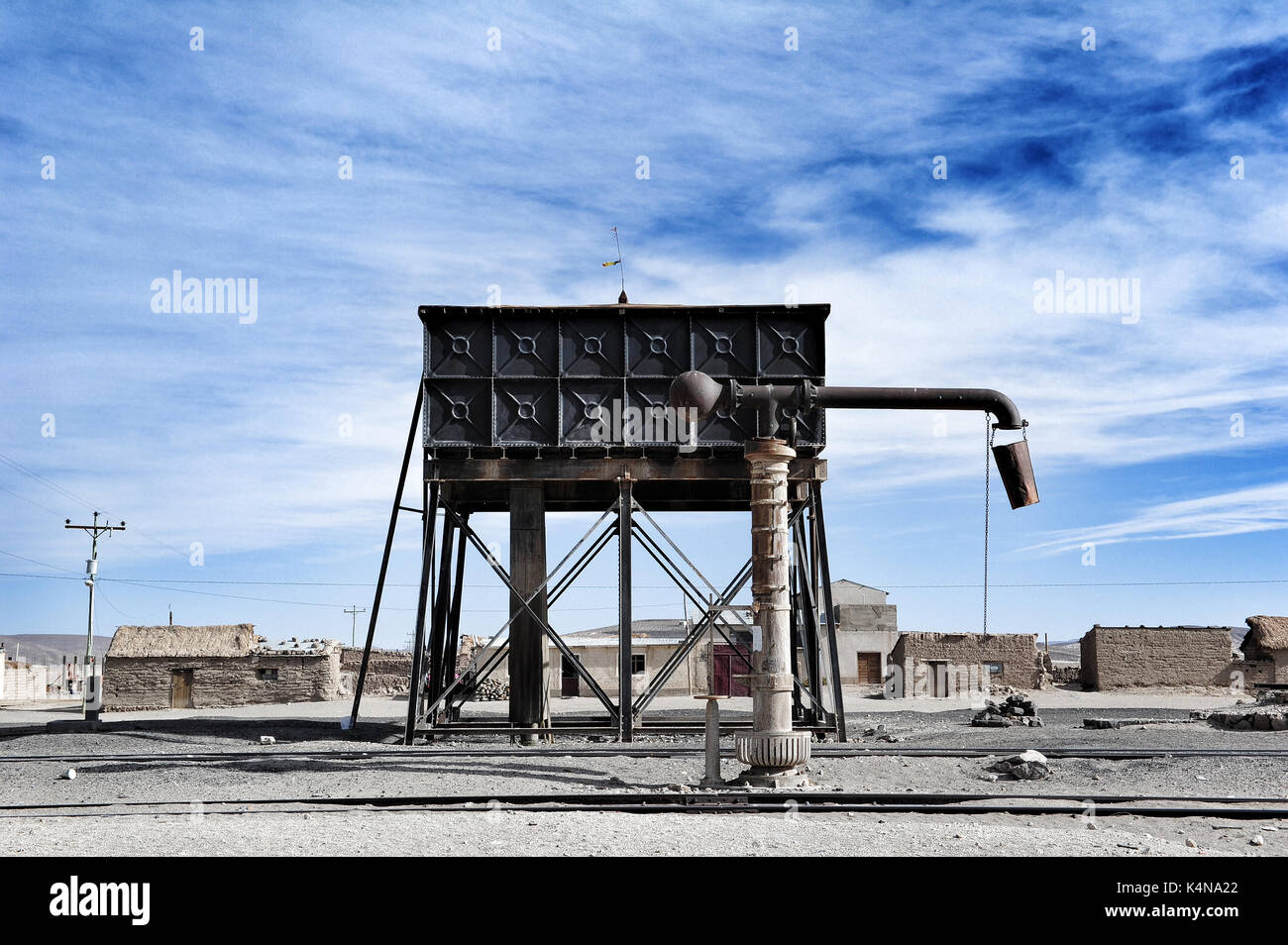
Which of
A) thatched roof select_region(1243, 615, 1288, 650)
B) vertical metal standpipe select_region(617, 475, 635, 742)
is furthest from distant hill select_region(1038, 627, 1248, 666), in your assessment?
vertical metal standpipe select_region(617, 475, 635, 742)

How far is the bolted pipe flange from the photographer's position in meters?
12.7

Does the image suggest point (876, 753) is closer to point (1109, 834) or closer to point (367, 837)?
point (1109, 834)

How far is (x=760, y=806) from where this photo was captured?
11.4 metres

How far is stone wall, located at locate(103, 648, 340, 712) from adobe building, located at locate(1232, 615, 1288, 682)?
32.0 meters

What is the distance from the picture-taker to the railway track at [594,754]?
15.8 meters

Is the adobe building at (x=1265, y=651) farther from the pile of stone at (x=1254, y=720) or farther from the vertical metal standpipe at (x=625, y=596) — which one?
the vertical metal standpipe at (x=625, y=596)

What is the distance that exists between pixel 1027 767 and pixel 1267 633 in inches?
1230

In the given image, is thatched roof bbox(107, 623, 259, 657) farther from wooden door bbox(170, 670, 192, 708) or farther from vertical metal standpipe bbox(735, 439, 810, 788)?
vertical metal standpipe bbox(735, 439, 810, 788)

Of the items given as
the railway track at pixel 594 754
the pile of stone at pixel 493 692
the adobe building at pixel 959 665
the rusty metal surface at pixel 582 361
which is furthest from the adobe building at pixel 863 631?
the railway track at pixel 594 754

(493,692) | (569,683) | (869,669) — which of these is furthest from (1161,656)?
(493,692)
